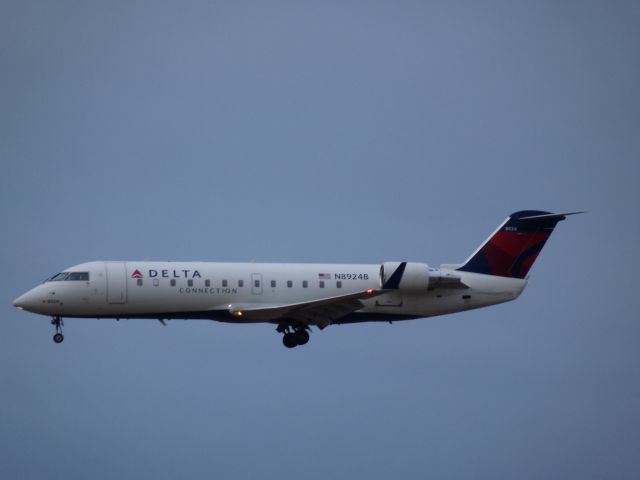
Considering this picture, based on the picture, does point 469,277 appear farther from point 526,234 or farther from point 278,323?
point 278,323

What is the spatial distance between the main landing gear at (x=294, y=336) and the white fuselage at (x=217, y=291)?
4.52 feet

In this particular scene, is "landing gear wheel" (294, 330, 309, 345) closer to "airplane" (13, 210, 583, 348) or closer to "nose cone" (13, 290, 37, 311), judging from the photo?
"airplane" (13, 210, 583, 348)

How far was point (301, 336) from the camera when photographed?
160 ft

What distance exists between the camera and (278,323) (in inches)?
1919

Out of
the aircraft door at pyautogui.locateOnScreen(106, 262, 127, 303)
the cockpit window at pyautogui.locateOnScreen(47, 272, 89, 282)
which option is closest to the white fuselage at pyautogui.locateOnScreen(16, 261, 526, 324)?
the aircraft door at pyautogui.locateOnScreen(106, 262, 127, 303)

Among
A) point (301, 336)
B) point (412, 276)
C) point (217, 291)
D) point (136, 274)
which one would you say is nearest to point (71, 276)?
point (136, 274)

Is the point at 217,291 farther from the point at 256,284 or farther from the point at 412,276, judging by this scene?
the point at 412,276

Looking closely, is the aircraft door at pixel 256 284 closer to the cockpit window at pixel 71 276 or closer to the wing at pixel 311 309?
Answer: the wing at pixel 311 309

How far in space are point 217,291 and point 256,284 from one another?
5.20 feet

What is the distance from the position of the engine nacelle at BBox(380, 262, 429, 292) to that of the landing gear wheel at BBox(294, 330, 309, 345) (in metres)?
3.52

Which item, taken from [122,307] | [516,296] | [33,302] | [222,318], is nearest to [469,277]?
[516,296]

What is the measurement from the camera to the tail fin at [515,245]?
5116 centimetres

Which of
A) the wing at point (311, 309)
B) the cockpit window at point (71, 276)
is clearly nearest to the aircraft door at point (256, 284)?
the wing at point (311, 309)

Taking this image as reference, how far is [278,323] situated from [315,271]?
251 centimetres
